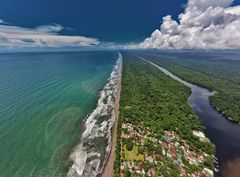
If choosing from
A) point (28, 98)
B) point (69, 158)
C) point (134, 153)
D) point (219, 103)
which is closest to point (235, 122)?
point (219, 103)

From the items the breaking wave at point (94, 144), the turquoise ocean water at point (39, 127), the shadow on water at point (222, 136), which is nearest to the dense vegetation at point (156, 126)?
the shadow on water at point (222, 136)

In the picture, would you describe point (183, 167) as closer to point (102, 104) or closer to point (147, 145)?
point (147, 145)

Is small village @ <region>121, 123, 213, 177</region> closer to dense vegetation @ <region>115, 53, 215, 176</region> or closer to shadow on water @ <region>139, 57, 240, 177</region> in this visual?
dense vegetation @ <region>115, 53, 215, 176</region>

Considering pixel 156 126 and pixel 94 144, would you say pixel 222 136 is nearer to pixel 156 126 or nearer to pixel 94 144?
pixel 156 126

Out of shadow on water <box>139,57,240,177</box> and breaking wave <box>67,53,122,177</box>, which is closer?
breaking wave <box>67,53,122,177</box>

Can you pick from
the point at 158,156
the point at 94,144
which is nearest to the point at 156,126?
the point at 158,156

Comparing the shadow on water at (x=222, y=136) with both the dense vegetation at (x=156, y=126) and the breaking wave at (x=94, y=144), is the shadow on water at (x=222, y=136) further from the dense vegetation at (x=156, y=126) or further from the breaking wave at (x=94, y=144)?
the breaking wave at (x=94, y=144)

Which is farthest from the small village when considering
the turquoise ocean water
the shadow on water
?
the turquoise ocean water
